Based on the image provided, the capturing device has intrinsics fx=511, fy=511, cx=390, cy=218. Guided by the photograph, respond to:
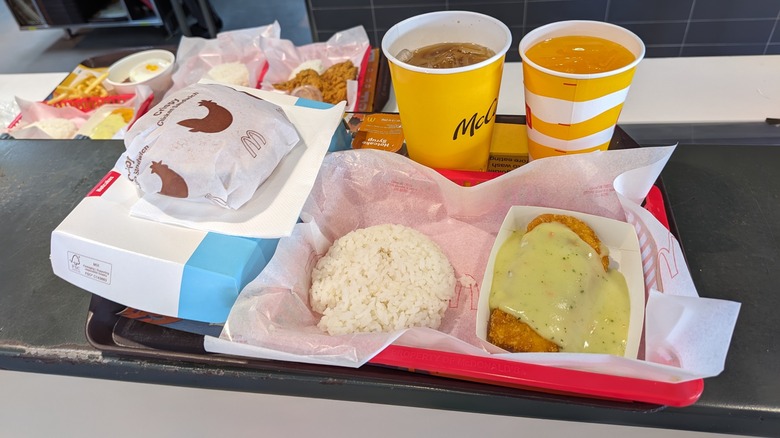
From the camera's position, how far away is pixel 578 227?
3.20ft

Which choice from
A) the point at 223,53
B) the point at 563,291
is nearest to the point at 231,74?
the point at 223,53

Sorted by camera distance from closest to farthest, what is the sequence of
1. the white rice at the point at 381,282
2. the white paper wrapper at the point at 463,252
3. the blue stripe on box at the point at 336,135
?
the white paper wrapper at the point at 463,252
the white rice at the point at 381,282
the blue stripe on box at the point at 336,135

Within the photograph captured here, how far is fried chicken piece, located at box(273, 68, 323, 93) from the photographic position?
73.0 inches

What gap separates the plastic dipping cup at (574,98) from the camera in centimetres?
91

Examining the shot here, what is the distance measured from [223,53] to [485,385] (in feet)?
6.17

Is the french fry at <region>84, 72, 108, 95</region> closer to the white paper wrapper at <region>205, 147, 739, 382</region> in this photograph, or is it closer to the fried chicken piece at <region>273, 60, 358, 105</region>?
the fried chicken piece at <region>273, 60, 358, 105</region>

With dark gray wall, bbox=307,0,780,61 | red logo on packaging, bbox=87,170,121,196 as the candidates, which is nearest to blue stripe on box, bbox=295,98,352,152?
red logo on packaging, bbox=87,170,121,196

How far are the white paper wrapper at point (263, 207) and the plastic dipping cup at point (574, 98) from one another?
44 centimetres

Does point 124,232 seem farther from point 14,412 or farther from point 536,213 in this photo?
point 536,213

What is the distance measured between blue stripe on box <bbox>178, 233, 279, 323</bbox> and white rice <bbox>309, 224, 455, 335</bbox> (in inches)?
6.2

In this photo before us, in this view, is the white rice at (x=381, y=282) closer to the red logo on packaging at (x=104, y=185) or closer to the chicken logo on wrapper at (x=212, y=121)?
the chicken logo on wrapper at (x=212, y=121)

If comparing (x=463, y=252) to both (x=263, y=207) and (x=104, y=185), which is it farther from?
(x=104, y=185)

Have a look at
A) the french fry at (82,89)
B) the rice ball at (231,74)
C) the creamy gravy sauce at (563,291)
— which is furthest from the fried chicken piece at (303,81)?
the creamy gravy sauce at (563,291)

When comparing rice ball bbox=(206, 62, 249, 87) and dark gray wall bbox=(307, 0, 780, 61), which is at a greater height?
rice ball bbox=(206, 62, 249, 87)
